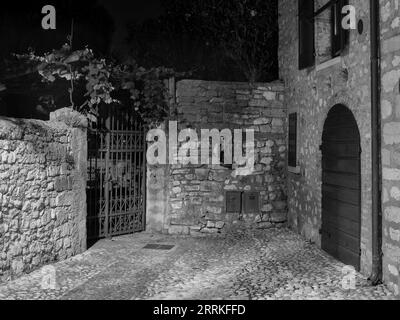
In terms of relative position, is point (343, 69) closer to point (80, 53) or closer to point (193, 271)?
point (193, 271)

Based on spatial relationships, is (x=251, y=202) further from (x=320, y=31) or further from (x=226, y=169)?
(x=320, y=31)

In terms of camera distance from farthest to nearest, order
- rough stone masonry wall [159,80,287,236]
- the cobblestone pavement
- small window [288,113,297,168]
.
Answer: rough stone masonry wall [159,80,287,236], small window [288,113,297,168], the cobblestone pavement

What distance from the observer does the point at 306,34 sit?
7004mm

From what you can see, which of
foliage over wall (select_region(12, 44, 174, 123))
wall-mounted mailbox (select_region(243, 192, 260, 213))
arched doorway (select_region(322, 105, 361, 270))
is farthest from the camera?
wall-mounted mailbox (select_region(243, 192, 260, 213))

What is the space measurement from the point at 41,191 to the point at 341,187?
391 cm

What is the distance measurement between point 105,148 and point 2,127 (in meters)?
2.63

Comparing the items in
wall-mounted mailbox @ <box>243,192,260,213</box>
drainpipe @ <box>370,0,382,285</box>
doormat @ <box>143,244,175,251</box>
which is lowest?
doormat @ <box>143,244,175,251</box>

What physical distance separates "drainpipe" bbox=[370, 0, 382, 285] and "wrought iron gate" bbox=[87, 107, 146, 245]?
4.31 meters

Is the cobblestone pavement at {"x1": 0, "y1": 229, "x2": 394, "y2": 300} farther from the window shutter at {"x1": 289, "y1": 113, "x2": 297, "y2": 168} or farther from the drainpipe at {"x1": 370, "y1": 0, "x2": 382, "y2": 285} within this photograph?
the window shutter at {"x1": 289, "y1": 113, "x2": 297, "y2": 168}

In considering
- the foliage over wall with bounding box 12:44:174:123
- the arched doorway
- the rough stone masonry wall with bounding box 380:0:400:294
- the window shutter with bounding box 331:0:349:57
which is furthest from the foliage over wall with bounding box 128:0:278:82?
the rough stone masonry wall with bounding box 380:0:400:294

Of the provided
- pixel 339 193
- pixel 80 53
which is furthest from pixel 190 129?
pixel 339 193

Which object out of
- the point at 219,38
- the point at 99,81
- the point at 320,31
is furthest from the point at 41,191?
the point at 219,38

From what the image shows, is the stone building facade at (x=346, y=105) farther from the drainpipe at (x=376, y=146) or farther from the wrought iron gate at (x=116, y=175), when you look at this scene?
the wrought iron gate at (x=116, y=175)

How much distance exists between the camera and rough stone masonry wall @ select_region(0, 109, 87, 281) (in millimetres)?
4789
